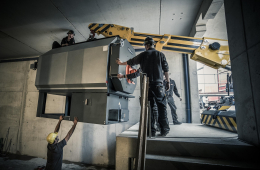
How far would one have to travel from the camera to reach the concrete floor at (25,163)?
4.47 m

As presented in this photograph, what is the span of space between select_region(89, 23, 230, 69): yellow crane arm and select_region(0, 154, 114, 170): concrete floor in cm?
451

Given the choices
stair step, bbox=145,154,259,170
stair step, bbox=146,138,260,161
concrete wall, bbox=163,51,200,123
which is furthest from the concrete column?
concrete wall, bbox=163,51,200,123

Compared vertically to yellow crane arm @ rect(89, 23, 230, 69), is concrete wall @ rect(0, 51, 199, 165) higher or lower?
lower

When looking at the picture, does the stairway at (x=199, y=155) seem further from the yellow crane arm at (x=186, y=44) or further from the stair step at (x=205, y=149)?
the yellow crane arm at (x=186, y=44)

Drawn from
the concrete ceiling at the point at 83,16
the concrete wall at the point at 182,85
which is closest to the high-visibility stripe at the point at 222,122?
the concrete wall at the point at 182,85

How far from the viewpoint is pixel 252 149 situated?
1354mm

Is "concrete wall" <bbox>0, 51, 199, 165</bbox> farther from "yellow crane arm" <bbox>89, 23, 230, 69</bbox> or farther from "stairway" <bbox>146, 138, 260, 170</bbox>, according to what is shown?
"stairway" <bbox>146, 138, 260, 170</bbox>

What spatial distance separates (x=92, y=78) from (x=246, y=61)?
2039 mm

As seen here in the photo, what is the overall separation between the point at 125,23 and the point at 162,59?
2127 mm

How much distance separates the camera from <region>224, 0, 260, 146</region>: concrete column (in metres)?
1.33

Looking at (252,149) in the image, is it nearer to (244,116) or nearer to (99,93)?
(244,116)

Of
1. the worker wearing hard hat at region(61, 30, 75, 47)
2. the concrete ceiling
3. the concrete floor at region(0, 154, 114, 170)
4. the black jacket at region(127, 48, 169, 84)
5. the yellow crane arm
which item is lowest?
the concrete floor at region(0, 154, 114, 170)

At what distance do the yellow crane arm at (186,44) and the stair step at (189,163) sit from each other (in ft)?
6.32

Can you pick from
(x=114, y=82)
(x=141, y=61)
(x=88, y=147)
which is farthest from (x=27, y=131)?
(x=141, y=61)
